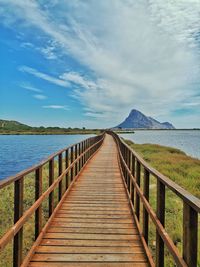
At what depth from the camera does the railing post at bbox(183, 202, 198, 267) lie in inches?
89.1

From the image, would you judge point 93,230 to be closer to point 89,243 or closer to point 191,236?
point 89,243

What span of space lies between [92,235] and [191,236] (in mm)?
2910

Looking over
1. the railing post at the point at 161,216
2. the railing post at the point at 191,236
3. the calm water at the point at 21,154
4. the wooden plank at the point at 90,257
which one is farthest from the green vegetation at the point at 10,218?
the calm water at the point at 21,154

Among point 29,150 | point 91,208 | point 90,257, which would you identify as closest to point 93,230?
point 90,257

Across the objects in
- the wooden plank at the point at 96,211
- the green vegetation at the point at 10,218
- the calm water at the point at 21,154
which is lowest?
the calm water at the point at 21,154

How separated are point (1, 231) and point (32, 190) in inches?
183

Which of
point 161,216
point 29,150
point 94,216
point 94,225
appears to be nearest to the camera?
point 161,216

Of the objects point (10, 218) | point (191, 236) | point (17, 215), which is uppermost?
point (191, 236)

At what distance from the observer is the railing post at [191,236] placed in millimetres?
2264

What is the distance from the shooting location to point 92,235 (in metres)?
4.88

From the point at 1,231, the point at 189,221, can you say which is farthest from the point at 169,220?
the point at 189,221

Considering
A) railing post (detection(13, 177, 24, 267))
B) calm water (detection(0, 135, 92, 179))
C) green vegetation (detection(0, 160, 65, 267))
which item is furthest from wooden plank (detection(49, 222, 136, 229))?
calm water (detection(0, 135, 92, 179))

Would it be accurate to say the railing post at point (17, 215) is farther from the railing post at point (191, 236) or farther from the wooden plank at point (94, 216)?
the wooden plank at point (94, 216)

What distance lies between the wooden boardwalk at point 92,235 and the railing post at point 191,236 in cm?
173
